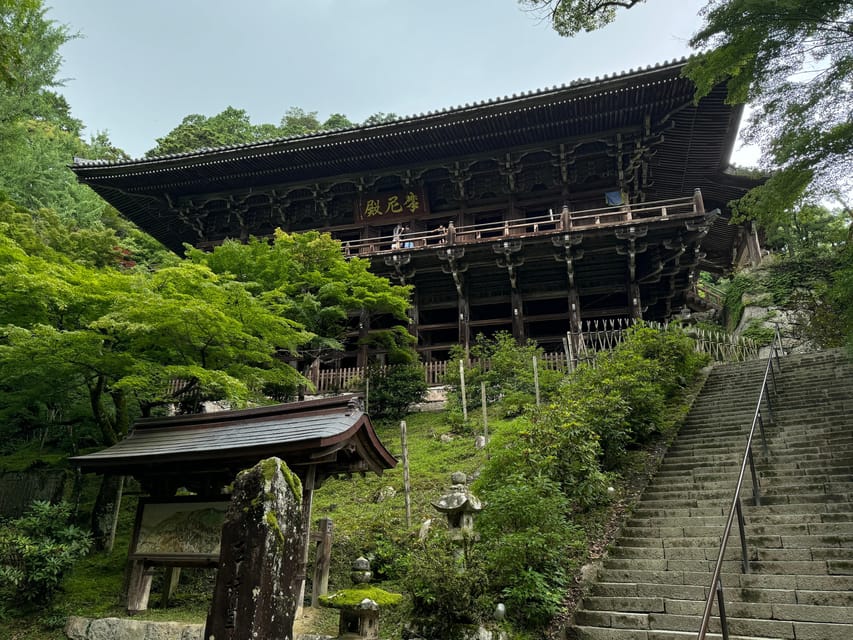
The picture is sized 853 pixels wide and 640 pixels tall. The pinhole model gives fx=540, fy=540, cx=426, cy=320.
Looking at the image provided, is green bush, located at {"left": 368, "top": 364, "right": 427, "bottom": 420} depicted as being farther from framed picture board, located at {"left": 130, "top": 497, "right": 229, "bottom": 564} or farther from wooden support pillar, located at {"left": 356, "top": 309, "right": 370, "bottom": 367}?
framed picture board, located at {"left": 130, "top": 497, "right": 229, "bottom": 564}

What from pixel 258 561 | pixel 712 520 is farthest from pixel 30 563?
pixel 712 520

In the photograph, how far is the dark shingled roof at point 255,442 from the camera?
6082mm

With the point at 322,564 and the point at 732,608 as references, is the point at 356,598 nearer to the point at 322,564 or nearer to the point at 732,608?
the point at 322,564

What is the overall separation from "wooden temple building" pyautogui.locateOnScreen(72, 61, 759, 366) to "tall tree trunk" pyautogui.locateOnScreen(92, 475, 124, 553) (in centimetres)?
957

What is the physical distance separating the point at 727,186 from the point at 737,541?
18.5m

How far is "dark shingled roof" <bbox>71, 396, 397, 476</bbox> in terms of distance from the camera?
6.08 m

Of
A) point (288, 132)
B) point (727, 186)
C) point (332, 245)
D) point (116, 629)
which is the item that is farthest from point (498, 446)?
point (288, 132)

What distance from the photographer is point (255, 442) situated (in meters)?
6.21

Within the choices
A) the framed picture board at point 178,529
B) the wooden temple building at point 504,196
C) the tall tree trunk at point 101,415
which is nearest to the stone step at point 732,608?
the framed picture board at point 178,529

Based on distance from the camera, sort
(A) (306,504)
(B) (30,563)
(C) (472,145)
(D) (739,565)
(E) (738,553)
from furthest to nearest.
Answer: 1. (C) (472,145)
2. (B) (30,563)
3. (A) (306,504)
4. (E) (738,553)
5. (D) (739,565)

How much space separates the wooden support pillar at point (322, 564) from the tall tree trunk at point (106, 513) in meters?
3.69

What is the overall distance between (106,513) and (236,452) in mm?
3972

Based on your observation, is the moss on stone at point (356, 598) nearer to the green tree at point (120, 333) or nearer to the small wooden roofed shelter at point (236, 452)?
the small wooden roofed shelter at point (236, 452)

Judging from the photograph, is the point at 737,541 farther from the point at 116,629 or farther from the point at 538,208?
the point at 538,208
